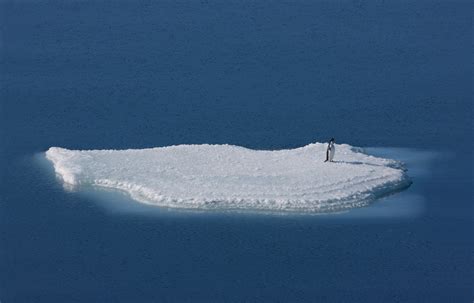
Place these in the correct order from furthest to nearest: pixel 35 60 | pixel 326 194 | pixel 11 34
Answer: pixel 11 34 → pixel 35 60 → pixel 326 194

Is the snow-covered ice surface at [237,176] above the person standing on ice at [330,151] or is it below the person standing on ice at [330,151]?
below

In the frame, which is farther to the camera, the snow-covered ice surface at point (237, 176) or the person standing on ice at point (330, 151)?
the person standing on ice at point (330, 151)

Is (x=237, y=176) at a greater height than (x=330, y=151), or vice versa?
(x=330, y=151)

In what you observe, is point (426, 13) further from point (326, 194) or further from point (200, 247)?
point (200, 247)

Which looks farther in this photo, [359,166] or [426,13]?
[426,13]

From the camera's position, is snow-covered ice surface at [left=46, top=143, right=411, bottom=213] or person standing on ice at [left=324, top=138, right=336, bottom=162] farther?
person standing on ice at [left=324, top=138, right=336, bottom=162]

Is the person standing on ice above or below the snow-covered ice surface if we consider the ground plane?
above

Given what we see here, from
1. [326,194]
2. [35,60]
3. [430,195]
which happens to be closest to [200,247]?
[326,194]

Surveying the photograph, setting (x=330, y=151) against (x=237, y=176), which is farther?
(x=330, y=151)
